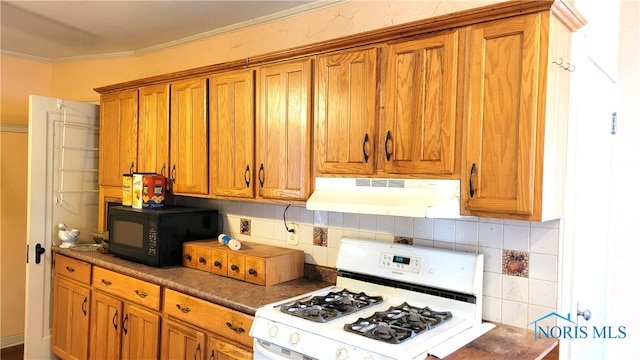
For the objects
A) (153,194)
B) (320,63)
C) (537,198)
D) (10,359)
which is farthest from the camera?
(10,359)

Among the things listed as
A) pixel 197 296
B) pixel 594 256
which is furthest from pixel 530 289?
pixel 197 296

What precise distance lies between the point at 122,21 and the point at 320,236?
6.69 ft

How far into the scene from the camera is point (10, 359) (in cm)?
373

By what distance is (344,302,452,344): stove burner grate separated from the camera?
64.2 inches

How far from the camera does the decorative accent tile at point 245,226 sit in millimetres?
2969

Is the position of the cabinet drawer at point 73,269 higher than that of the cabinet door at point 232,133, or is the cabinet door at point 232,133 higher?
the cabinet door at point 232,133

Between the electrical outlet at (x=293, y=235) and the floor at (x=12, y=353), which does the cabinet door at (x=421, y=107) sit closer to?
the electrical outlet at (x=293, y=235)

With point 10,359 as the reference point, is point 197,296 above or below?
above

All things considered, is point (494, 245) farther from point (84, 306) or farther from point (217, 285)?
point (84, 306)

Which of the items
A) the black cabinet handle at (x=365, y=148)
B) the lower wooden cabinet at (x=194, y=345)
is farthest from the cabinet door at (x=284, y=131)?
the lower wooden cabinet at (x=194, y=345)

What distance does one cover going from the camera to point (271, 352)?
187cm

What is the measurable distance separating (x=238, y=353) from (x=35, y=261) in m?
2.16

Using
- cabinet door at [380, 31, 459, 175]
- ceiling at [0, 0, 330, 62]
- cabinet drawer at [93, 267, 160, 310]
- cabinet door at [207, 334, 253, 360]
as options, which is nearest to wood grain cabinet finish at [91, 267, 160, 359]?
cabinet drawer at [93, 267, 160, 310]

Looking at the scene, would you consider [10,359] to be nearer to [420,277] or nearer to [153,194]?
[153,194]
